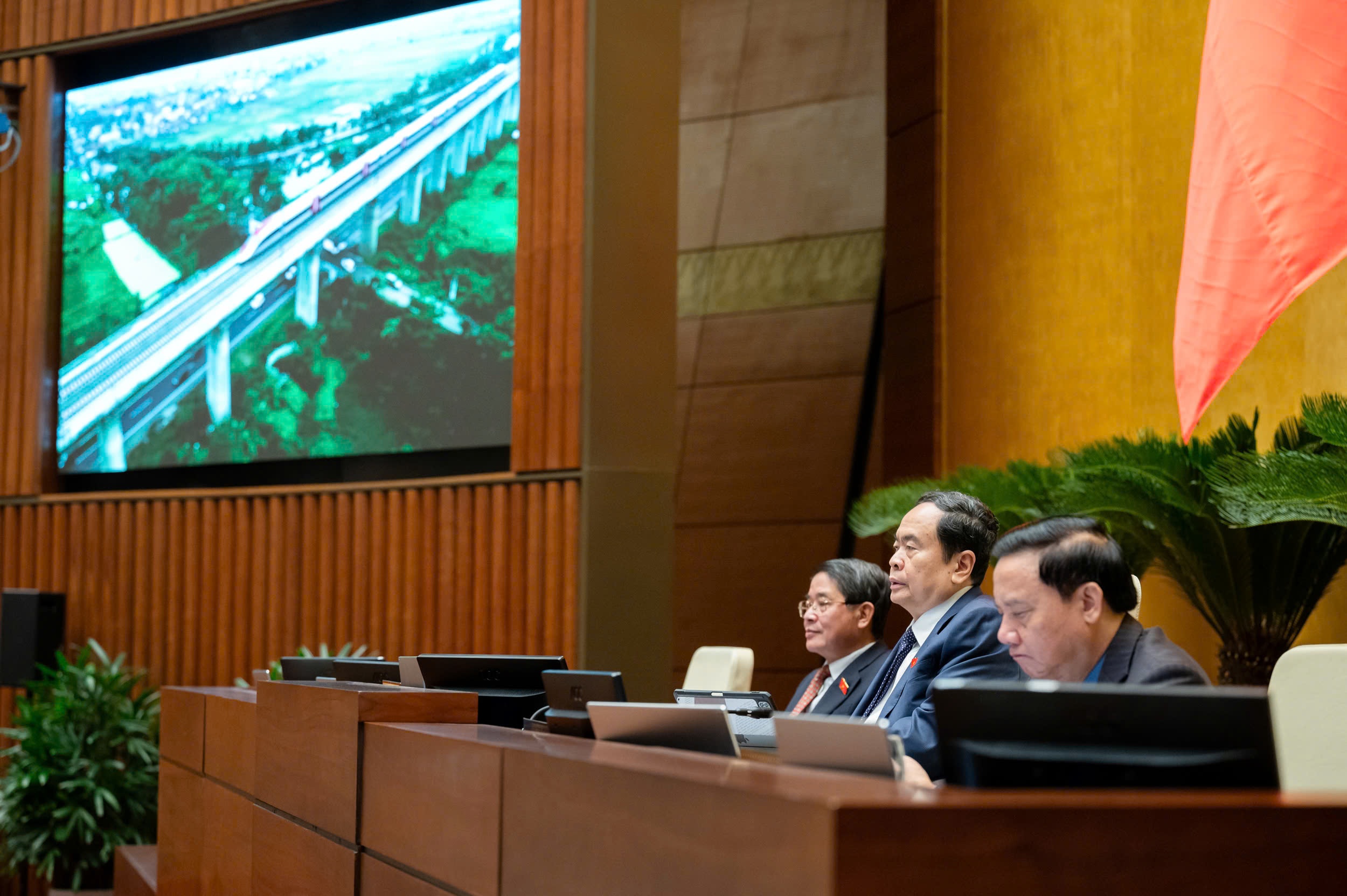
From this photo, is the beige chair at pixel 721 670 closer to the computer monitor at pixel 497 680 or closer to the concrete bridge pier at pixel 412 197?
the computer monitor at pixel 497 680

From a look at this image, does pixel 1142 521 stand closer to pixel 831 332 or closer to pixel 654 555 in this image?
pixel 654 555

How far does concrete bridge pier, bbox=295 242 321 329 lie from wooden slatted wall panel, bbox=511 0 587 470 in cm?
137

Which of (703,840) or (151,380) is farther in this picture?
(151,380)

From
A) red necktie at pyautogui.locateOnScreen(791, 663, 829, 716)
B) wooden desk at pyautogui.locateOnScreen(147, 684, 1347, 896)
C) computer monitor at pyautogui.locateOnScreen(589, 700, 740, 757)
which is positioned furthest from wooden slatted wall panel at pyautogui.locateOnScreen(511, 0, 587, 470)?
computer monitor at pyautogui.locateOnScreen(589, 700, 740, 757)

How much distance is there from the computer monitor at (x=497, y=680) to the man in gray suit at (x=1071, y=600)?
3.80 feet

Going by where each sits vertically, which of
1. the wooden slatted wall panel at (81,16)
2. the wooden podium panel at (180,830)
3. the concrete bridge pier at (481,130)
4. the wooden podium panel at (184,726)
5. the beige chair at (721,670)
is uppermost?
the wooden slatted wall panel at (81,16)

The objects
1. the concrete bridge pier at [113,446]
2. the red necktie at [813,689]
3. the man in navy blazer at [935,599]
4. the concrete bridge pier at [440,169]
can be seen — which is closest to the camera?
the man in navy blazer at [935,599]

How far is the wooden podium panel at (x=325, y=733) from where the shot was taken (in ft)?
9.91

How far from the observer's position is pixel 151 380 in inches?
319

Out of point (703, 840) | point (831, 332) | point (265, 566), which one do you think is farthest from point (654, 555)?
point (703, 840)

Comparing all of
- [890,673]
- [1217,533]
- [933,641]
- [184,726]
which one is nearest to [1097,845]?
[933,641]

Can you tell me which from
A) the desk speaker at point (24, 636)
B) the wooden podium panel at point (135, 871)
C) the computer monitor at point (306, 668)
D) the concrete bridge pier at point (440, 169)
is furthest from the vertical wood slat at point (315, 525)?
the computer monitor at point (306, 668)

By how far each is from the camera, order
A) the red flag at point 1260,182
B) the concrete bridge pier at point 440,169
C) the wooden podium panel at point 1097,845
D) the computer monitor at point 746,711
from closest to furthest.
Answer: the wooden podium panel at point 1097,845 → the red flag at point 1260,182 → the computer monitor at point 746,711 → the concrete bridge pier at point 440,169

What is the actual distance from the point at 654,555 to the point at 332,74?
318cm
